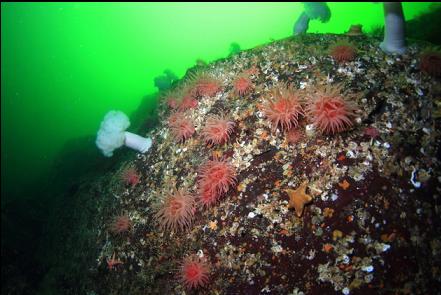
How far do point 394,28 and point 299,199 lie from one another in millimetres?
3842

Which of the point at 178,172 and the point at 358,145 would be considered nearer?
the point at 358,145

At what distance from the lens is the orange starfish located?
388 cm

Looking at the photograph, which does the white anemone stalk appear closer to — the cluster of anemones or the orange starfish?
the cluster of anemones

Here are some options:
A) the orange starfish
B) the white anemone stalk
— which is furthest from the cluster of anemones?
the white anemone stalk

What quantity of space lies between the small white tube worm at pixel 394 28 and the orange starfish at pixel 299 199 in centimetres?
343

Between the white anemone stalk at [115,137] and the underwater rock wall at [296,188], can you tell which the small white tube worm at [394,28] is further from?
the white anemone stalk at [115,137]

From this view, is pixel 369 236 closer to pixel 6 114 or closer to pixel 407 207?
pixel 407 207

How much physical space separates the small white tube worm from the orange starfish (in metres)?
3.43

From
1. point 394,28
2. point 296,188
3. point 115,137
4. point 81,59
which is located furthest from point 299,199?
point 81,59

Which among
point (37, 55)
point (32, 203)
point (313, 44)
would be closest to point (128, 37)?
point (37, 55)

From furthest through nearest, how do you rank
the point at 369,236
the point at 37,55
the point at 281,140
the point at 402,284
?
the point at 37,55
the point at 281,140
the point at 369,236
the point at 402,284

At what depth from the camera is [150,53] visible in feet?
341

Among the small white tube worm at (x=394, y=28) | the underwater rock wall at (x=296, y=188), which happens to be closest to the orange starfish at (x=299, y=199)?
the underwater rock wall at (x=296, y=188)

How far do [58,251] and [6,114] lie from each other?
59.3 m
